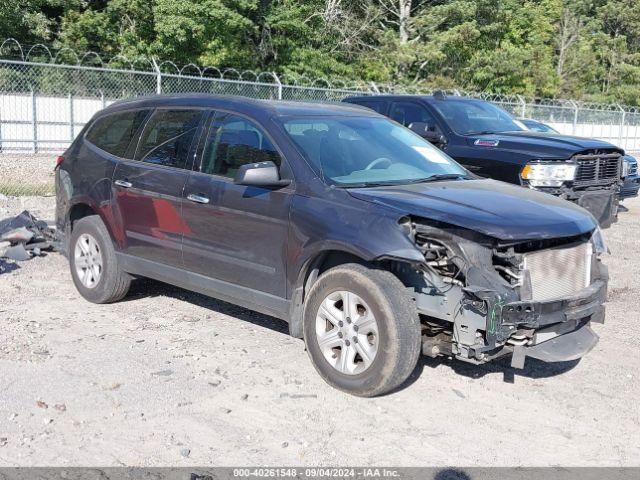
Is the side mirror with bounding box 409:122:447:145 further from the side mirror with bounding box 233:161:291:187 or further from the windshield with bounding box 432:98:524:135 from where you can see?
the side mirror with bounding box 233:161:291:187

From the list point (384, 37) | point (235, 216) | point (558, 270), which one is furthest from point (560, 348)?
point (384, 37)

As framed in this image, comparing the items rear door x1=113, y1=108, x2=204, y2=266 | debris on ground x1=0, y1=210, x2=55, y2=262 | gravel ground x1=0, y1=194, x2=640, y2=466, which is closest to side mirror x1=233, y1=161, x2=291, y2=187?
rear door x1=113, y1=108, x2=204, y2=266

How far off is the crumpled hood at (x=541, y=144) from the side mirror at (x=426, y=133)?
13.9 inches

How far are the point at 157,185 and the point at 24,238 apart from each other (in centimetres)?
323

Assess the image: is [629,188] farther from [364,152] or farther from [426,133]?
[364,152]

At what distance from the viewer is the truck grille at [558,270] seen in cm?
464

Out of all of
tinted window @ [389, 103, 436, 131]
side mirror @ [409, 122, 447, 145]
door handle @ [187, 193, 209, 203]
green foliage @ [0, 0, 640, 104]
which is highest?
green foliage @ [0, 0, 640, 104]

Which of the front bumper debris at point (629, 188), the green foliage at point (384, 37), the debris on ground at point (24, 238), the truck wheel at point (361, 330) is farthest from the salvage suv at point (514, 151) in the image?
the green foliage at point (384, 37)

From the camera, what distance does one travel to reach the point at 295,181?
514cm

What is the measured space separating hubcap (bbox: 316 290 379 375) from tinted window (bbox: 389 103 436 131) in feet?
19.0

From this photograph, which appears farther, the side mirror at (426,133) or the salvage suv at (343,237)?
the side mirror at (426,133)

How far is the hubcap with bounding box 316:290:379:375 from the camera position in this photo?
4641 millimetres

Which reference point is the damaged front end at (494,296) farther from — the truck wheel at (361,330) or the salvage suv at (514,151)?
the salvage suv at (514,151)

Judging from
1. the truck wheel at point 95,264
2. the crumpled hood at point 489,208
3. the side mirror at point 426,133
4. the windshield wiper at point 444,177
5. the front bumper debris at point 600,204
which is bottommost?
the truck wheel at point 95,264
